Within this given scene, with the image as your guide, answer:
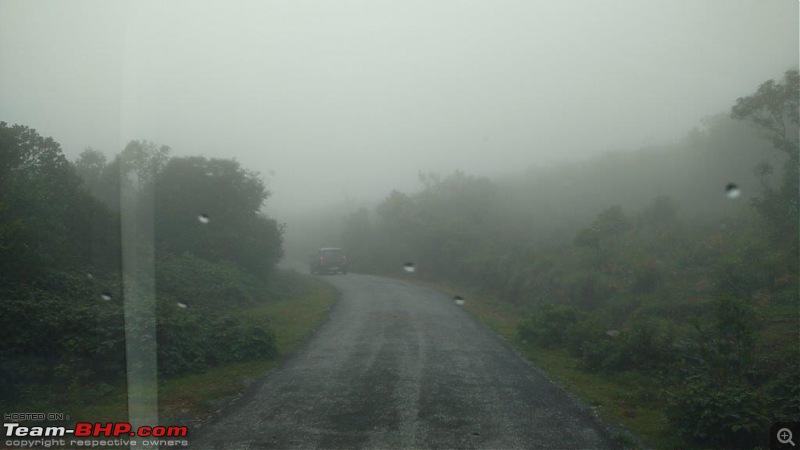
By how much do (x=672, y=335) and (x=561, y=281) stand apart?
34.3ft

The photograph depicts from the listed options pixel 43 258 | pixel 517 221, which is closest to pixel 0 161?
pixel 43 258

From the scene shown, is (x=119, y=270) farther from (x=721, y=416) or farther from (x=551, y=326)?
(x=721, y=416)

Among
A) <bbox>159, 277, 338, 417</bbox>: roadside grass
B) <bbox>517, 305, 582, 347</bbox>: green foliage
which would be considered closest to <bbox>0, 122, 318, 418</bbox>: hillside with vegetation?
<bbox>159, 277, 338, 417</bbox>: roadside grass

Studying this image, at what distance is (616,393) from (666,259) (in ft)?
36.6

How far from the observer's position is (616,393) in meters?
9.98

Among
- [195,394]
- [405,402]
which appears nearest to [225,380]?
[195,394]

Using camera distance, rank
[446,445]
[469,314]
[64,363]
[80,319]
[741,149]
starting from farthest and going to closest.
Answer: [741,149] < [469,314] < [80,319] < [64,363] < [446,445]

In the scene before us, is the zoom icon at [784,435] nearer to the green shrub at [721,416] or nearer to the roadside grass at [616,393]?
the green shrub at [721,416]

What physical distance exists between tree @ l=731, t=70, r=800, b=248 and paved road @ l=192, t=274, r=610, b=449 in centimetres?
979

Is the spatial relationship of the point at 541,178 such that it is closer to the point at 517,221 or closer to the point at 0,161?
the point at 517,221

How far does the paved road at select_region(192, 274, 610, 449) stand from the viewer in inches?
279

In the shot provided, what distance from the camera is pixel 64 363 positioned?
9.80 m

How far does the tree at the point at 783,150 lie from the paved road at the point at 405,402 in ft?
32.1

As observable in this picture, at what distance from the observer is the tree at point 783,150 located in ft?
55.4
